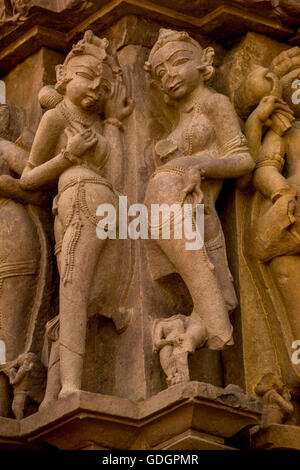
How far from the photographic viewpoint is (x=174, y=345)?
26.9 feet

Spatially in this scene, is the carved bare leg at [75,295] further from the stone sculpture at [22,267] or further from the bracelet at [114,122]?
the bracelet at [114,122]

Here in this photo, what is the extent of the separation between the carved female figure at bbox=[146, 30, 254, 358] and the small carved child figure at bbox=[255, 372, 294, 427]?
0.42 meters

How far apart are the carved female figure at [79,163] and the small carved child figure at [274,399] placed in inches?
39.3

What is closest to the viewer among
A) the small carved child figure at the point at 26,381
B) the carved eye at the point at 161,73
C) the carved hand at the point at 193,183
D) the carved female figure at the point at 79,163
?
the carved female figure at the point at 79,163

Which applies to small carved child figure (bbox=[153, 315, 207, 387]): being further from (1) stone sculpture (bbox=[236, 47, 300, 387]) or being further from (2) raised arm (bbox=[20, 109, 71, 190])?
(2) raised arm (bbox=[20, 109, 71, 190])

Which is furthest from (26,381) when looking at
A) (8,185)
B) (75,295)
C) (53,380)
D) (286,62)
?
(286,62)

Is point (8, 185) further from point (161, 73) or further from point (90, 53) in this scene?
point (161, 73)

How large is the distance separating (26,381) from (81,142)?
4.33 feet

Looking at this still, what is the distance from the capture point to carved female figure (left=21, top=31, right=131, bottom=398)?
8.34 metres

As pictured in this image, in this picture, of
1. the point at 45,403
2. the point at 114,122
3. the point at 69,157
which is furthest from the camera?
the point at 114,122

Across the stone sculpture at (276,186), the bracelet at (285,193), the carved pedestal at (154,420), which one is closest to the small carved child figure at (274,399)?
the stone sculpture at (276,186)

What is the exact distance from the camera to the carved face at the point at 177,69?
8.88 m

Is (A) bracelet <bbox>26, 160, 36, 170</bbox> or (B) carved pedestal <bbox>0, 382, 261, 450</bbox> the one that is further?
(A) bracelet <bbox>26, 160, 36, 170</bbox>

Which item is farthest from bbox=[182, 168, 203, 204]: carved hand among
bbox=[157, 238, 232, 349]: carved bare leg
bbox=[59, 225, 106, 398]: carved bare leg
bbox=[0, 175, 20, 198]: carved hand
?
bbox=[0, 175, 20, 198]: carved hand
